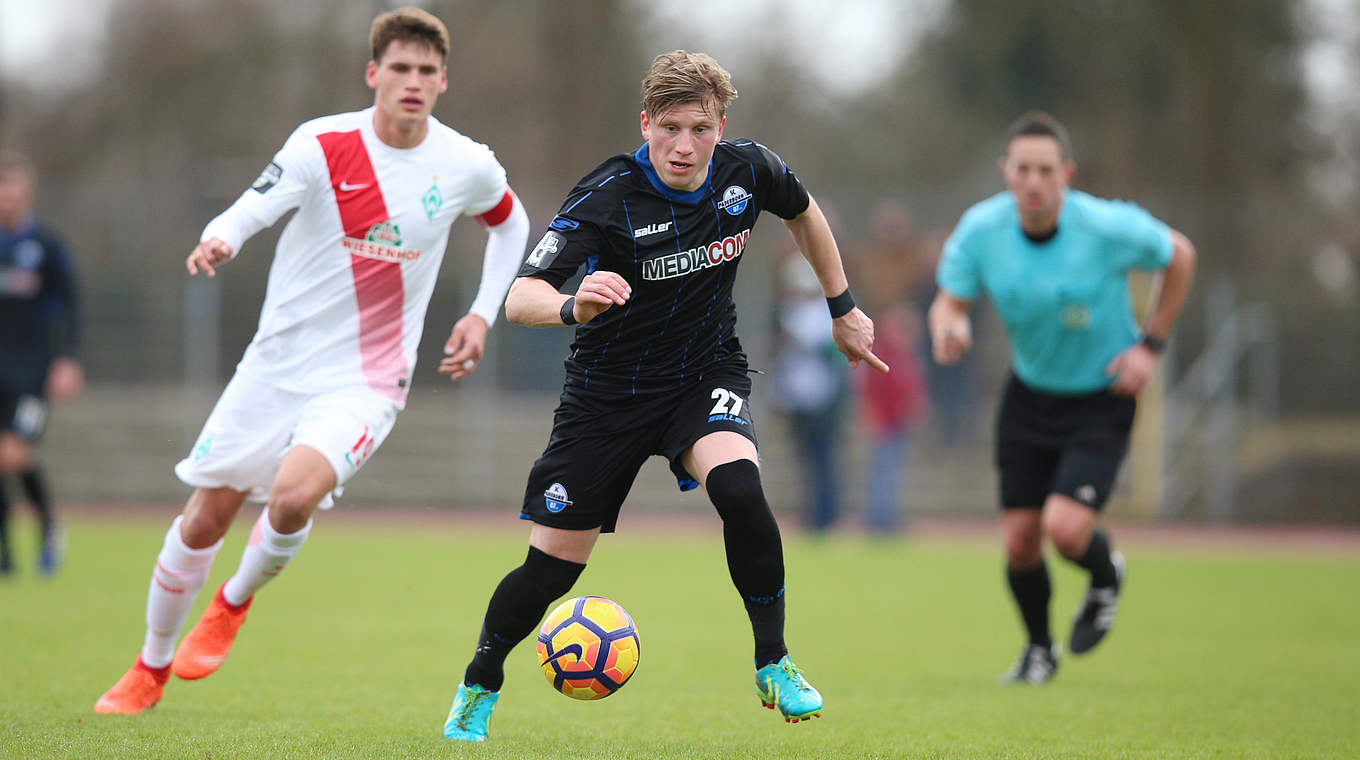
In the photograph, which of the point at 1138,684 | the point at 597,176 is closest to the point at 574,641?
the point at 597,176

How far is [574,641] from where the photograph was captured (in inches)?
183

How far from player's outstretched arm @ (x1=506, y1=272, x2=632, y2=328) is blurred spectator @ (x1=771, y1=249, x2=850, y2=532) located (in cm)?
925

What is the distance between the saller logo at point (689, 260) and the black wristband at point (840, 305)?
50 centimetres

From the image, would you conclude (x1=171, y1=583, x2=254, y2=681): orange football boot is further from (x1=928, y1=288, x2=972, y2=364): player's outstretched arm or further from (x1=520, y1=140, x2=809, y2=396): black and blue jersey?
(x1=928, y1=288, x2=972, y2=364): player's outstretched arm

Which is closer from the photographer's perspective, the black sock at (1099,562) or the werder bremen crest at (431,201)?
the werder bremen crest at (431,201)

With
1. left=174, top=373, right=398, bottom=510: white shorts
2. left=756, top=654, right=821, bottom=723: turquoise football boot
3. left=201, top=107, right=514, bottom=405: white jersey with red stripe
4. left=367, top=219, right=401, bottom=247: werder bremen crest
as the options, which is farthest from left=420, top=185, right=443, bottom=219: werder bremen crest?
left=756, top=654, right=821, bottom=723: turquoise football boot

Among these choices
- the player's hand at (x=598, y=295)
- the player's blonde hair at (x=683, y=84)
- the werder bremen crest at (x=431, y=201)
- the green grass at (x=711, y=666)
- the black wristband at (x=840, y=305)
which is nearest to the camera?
the player's hand at (x=598, y=295)

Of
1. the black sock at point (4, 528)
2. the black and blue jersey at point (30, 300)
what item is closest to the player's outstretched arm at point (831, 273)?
the black and blue jersey at point (30, 300)

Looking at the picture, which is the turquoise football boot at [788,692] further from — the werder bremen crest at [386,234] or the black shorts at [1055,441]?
the black shorts at [1055,441]

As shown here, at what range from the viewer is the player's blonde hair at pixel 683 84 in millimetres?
4480

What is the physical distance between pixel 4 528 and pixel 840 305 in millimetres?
8016

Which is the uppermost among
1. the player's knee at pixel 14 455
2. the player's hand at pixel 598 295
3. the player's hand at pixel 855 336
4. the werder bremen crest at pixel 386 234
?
the werder bremen crest at pixel 386 234

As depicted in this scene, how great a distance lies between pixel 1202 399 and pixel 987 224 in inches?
467

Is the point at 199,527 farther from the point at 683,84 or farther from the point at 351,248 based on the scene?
the point at 683,84
